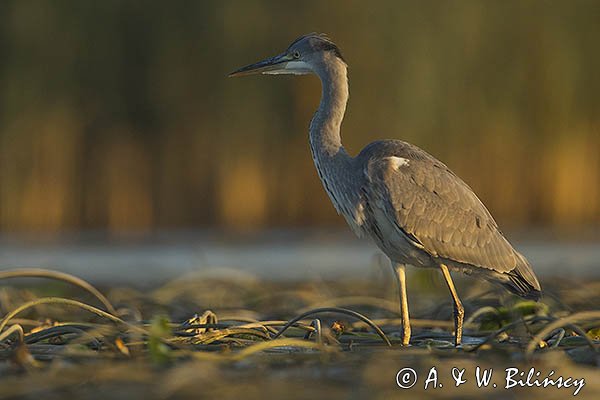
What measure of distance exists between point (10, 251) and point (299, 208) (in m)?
3.50

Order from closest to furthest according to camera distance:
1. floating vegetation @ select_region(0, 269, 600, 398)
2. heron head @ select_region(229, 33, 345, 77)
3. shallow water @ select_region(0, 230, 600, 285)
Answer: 1. floating vegetation @ select_region(0, 269, 600, 398)
2. heron head @ select_region(229, 33, 345, 77)
3. shallow water @ select_region(0, 230, 600, 285)

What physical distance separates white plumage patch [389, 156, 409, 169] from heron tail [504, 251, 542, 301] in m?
0.77

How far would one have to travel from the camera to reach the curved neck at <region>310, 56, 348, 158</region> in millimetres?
6191

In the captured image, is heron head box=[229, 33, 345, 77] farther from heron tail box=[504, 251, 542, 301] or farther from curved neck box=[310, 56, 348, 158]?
heron tail box=[504, 251, 542, 301]

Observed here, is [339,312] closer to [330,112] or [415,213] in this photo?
[415,213]

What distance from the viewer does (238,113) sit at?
1446 cm

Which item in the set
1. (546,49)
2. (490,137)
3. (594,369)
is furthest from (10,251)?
(594,369)

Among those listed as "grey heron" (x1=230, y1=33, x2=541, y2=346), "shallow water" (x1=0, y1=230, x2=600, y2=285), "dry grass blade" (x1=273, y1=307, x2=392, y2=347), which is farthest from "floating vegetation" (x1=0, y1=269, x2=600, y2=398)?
"shallow water" (x1=0, y1=230, x2=600, y2=285)

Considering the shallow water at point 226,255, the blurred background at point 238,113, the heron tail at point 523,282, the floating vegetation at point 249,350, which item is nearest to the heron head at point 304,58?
the floating vegetation at point 249,350

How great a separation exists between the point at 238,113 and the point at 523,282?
28.9 ft

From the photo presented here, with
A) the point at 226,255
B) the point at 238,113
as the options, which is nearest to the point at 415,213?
the point at 226,255

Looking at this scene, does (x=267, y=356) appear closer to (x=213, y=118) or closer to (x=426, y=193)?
(x=426, y=193)

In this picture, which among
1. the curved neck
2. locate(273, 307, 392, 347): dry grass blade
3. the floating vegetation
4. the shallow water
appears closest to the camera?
the floating vegetation

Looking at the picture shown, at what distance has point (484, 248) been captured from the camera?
5.99 meters
